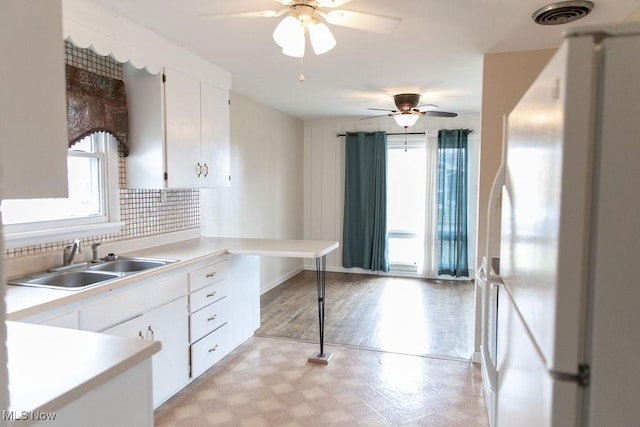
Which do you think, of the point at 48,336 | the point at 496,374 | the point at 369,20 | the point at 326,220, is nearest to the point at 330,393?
the point at 496,374

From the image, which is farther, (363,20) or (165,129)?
(165,129)

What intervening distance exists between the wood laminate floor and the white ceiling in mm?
2305

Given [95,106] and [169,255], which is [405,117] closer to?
[169,255]

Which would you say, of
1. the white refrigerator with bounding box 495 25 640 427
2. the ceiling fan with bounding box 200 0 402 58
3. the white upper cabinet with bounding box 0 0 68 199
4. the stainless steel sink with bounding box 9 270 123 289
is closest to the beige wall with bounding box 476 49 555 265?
the ceiling fan with bounding box 200 0 402 58

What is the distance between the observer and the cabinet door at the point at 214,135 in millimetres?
3246

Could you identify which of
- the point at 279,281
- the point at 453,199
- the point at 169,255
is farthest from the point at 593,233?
the point at 453,199

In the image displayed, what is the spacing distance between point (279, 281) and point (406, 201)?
7.21 feet

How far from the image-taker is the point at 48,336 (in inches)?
46.9


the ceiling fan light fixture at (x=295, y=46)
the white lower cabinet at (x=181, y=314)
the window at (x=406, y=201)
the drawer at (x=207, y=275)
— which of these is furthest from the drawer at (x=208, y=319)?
the window at (x=406, y=201)

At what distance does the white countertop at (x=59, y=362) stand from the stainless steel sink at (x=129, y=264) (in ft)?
4.31

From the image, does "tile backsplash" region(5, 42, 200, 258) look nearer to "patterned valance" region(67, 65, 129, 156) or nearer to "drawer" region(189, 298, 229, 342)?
"patterned valance" region(67, 65, 129, 156)

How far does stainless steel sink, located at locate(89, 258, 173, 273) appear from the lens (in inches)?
101

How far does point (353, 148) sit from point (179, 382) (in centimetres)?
429

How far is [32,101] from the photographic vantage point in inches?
34.4
